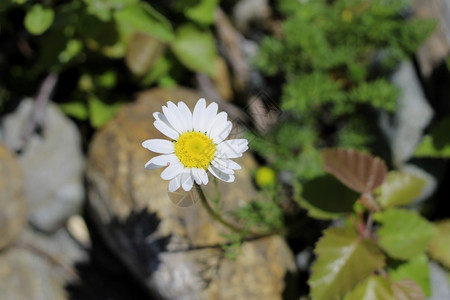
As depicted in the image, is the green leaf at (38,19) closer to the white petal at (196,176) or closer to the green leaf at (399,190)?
the white petal at (196,176)

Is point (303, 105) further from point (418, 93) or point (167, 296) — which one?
point (167, 296)

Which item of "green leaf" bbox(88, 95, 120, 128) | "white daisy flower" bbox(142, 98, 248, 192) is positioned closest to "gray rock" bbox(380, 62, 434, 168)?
"white daisy flower" bbox(142, 98, 248, 192)

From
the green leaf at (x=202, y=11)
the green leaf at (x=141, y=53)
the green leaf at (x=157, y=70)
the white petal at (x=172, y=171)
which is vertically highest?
the white petal at (x=172, y=171)

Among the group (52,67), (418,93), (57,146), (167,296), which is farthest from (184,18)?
(167,296)

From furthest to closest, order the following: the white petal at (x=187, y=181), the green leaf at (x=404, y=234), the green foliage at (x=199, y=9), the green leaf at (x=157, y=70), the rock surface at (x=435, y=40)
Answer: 1. the green leaf at (x=157, y=70)
2. the green foliage at (x=199, y=9)
3. the rock surface at (x=435, y=40)
4. the green leaf at (x=404, y=234)
5. the white petal at (x=187, y=181)

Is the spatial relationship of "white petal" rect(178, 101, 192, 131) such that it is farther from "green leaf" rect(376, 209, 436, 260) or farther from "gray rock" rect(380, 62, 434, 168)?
"gray rock" rect(380, 62, 434, 168)

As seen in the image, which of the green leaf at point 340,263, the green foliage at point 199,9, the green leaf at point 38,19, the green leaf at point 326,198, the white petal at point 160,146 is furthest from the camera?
the green foliage at point 199,9

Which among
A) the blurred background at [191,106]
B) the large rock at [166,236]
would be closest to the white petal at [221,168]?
the large rock at [166,236]

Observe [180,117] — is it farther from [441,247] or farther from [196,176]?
[441,247]
